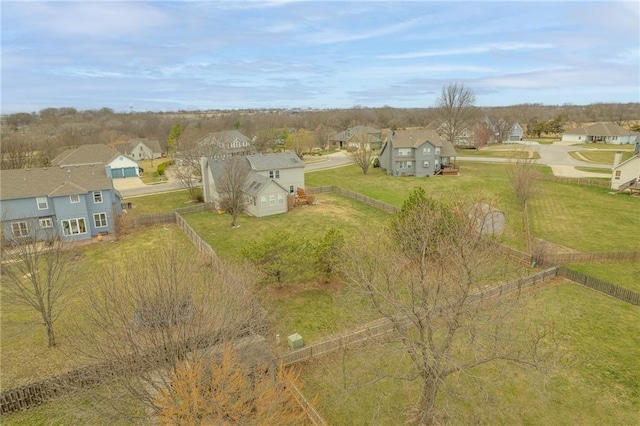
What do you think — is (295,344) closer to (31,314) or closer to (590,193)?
(31,314)

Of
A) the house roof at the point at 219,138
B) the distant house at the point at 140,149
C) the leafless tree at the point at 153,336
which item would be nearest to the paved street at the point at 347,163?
the house roof at the point at 219,138

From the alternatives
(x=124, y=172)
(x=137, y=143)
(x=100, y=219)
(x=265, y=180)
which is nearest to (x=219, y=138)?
(x=124, y=172)

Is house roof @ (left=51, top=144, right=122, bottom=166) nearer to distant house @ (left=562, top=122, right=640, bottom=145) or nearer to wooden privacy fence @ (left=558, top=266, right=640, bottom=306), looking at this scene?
wooden privacy fence @ (left=558, top=266, right=640, bottom=306)

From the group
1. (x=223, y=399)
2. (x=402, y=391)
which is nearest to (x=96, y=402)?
(x=223, y=399)

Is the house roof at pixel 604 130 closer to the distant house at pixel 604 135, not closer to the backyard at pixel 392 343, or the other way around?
the distant house at pixel 604 135

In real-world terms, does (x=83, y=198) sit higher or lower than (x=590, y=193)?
higher

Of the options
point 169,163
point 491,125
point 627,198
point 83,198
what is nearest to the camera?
point 83,198
